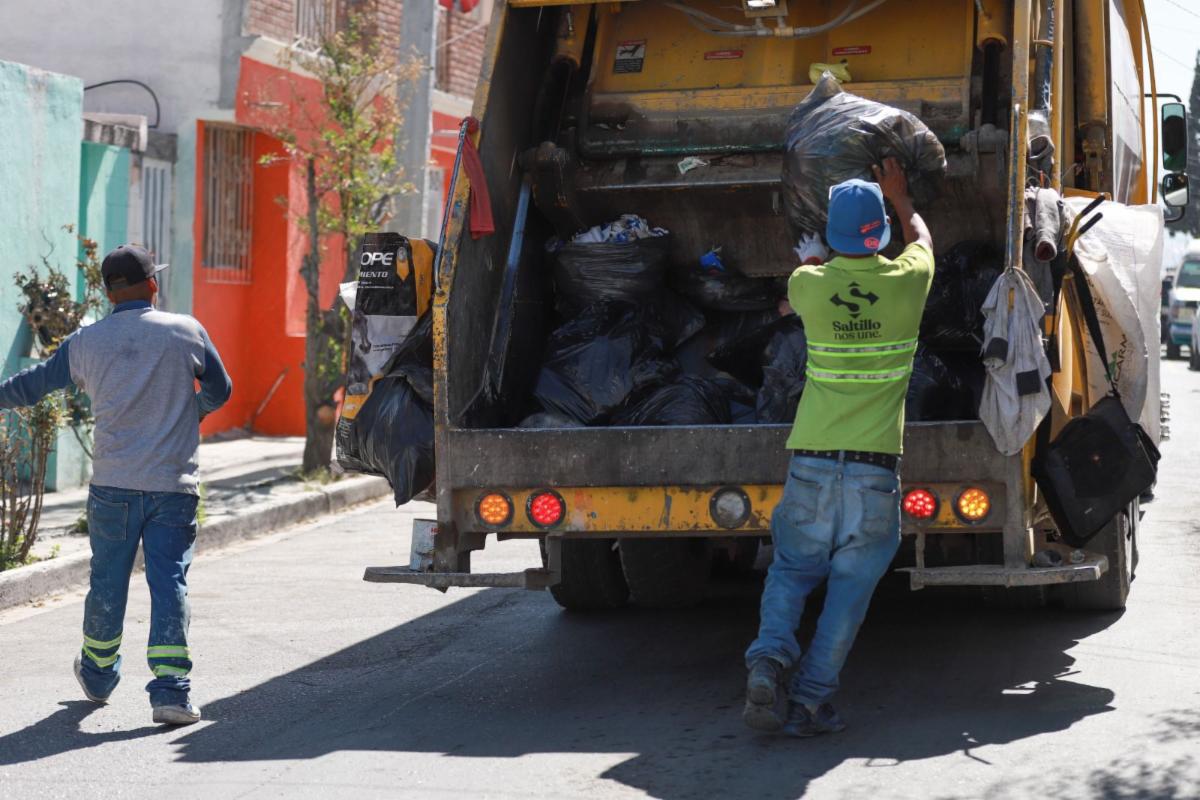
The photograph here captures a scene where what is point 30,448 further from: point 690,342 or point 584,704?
point 584,704

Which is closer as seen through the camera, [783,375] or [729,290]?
[783,375]

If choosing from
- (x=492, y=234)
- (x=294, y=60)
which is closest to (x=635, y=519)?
(x=492, y=234)

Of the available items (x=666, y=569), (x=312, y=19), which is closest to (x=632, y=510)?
(x=666, y=569)

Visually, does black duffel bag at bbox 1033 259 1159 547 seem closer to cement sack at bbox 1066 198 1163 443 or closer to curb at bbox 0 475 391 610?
cement sack at bbox 1066 198 1163 443

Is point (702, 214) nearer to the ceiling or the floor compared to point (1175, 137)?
nearer to the floor

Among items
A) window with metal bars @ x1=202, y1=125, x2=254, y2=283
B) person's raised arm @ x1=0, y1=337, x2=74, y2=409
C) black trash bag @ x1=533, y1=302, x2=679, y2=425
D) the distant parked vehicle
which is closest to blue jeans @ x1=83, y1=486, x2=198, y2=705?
person's raised arm @ x1=0, y1=337, x2=74, y2=409

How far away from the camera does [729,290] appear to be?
677cm

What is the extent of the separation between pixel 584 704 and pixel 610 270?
173cm

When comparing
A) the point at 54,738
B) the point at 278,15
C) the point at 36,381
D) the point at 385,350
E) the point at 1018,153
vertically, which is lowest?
the point at 54,738

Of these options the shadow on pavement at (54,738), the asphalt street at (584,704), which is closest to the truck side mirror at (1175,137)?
the asphalt street at (584,704)

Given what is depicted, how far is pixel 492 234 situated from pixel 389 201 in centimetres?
609

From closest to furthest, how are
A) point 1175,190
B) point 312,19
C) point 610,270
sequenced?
point 610,270 → point 1175,190 → point 312,19

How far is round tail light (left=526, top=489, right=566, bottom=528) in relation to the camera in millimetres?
5613

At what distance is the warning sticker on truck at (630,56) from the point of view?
22.7 ft
